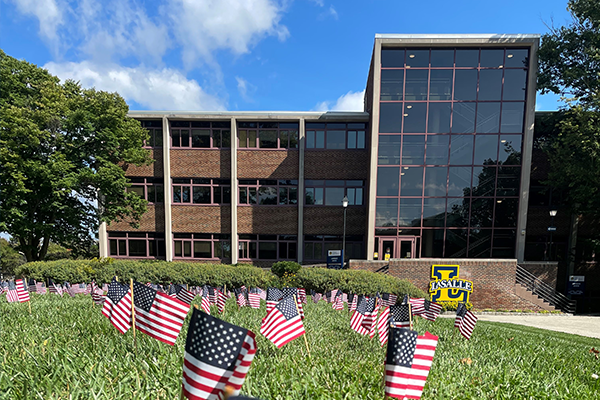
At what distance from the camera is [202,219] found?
66.5ft

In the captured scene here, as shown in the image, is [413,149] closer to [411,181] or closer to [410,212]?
[411,181]

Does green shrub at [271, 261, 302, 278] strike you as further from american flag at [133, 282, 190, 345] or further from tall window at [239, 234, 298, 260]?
american flag at [133, 282, 190, 345]

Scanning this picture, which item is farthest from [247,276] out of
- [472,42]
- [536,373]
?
[472,42]

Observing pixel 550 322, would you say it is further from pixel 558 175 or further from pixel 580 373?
pixel 580 373

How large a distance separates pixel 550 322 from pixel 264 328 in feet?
54.4

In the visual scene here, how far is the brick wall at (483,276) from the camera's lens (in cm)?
1552

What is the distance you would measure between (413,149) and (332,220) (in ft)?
24.7

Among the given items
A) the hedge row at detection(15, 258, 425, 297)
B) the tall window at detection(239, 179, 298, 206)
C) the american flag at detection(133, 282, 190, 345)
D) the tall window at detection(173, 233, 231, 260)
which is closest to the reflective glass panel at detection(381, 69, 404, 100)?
the tall window at detection(239, 179, 298, 206)

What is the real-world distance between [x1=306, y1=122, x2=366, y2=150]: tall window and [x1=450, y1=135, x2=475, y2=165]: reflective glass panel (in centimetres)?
600

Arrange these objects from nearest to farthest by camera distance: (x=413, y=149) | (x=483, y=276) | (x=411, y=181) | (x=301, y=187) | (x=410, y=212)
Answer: (x=483, y=276) → (x=413, y=149) → (x=411, y=181) → (x=410, y=212) → (x=301, y=187)

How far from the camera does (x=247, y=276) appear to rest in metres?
14.4

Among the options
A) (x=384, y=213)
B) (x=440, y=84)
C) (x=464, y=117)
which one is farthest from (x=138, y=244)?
(x=464, y=117)

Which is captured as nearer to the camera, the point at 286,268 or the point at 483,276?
the point at 286,268

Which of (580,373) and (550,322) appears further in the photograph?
(550,322)
